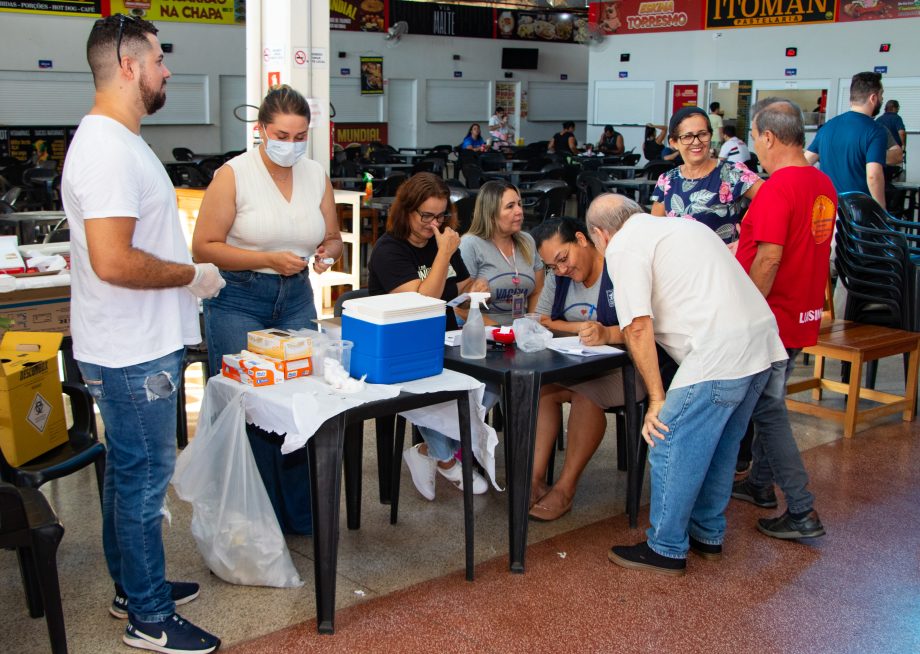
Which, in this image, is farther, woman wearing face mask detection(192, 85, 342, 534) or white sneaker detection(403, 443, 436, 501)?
white sneaker detection(403, 443, 436, 501)

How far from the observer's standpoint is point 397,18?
62.1 feet

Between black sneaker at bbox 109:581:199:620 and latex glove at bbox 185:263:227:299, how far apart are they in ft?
2.82

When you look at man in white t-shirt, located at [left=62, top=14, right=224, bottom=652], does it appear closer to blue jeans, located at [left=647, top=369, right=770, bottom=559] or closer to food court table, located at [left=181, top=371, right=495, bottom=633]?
food court table, located at [left=181, top=371, right=495, bottom=633]

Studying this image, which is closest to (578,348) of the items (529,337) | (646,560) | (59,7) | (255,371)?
(529,337)

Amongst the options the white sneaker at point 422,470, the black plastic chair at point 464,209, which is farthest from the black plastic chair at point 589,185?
the white sneaker at point 422,470

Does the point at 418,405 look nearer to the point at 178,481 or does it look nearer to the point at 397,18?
the point at 178,481

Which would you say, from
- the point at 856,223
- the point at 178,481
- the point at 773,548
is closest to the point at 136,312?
the point at 178,481

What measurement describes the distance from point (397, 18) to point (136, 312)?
17565mm

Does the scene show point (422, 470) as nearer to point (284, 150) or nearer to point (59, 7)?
point (284, 150)

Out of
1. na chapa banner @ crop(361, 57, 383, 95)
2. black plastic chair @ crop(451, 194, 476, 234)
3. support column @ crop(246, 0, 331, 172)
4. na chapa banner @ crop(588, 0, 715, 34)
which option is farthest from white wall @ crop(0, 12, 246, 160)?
support column @ crop(246, 0, 331, 172)

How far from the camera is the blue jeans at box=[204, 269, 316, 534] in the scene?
310 cm

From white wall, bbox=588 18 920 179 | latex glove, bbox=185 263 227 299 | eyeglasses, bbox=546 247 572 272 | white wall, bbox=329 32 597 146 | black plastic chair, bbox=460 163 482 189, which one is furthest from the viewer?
white wall, bbox=329 32 597 146

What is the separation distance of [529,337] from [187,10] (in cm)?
1435

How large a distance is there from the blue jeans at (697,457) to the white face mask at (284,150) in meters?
1.36
